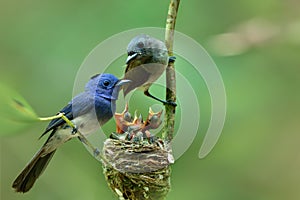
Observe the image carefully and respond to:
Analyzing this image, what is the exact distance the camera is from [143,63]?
1.92 metres

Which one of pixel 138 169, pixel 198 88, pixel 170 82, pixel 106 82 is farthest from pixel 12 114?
pixel 198 88

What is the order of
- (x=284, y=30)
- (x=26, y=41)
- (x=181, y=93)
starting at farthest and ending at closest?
(x=26, y=41) → (x=181, y=93) → (x=284, y=30)

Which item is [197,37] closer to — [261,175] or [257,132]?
[257,132]

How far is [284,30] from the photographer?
1733 millimetres

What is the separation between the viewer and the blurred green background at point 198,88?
8.78ft

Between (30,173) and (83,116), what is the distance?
287mm

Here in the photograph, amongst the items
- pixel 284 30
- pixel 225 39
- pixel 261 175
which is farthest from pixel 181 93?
pixel 261 175

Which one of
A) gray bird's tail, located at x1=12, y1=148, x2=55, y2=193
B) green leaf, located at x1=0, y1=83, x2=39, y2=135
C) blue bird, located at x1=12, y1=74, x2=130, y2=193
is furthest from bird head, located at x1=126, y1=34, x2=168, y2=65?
green leaf, located at x1=0, y1=83, x2=39, y2=135

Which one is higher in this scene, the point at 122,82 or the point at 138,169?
the point at 122,82

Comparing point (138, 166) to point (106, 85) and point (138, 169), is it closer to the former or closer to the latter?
point (138, 169)

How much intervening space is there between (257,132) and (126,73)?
107 centimetres

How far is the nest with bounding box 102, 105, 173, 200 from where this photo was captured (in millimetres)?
1793

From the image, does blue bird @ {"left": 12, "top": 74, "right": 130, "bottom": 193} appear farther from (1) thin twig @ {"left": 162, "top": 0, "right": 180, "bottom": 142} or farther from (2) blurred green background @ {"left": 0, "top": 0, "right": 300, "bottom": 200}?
(2) blurred green background @ {"left": 0, "top": 0, "right": 300, "bottom": 200}

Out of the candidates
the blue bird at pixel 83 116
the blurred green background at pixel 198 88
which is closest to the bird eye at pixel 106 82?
the blue bird at pixel 83 116
